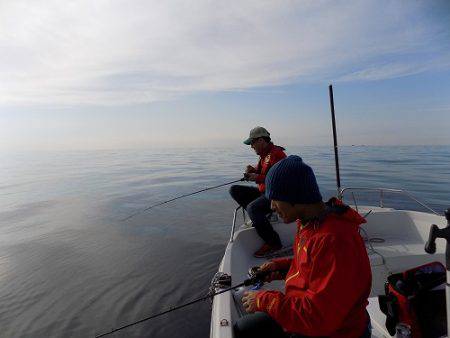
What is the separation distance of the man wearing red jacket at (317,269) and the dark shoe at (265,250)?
330 centimetres

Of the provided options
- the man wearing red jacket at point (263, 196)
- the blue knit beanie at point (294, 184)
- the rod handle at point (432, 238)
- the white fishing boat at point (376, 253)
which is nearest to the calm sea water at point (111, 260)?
the white fishing boat at point (376, 253)

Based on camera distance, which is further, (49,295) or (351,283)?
(49,295)

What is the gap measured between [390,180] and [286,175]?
18862 millimetres

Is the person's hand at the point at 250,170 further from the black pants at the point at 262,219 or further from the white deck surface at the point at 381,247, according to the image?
the white deck surface at the point at 381,247

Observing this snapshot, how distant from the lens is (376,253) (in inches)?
194

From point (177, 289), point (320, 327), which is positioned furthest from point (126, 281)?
point (320, 327)

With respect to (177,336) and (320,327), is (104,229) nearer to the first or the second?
(177,336)

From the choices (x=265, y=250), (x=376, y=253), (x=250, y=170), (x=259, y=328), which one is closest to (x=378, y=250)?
(x=376, y=253)

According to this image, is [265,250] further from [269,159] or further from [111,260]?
[111,260]

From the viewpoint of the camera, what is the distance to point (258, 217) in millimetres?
5152

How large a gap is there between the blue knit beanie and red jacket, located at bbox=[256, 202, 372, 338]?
164 mm

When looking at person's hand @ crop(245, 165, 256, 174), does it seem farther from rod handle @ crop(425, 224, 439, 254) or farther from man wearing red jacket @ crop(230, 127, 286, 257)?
rod handle @ crop(425, 224, 439, 254)

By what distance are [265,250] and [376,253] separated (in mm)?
1712

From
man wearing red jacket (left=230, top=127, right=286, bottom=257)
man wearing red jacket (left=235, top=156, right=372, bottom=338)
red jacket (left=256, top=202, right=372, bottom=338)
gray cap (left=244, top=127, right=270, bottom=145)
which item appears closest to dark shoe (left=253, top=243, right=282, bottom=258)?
man wearing red jacket (left=230, top=127, right=286, bottom=257)
